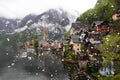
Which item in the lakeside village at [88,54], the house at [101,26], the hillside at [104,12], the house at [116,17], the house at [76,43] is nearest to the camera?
the lakeside village at [88,54]

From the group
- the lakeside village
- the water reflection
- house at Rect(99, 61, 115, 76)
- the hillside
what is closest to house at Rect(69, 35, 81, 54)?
the lakeside village

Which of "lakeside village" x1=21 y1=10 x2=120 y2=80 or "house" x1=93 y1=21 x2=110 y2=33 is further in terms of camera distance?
"house" x1=93 y1=21 x2=110 y2=33

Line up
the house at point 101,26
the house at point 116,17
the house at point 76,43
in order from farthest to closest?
the house at point 76,43, the house at point 101,26, the house at point 116,17

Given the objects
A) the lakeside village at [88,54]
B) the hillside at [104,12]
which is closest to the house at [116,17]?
the lakeside village at [88,54]

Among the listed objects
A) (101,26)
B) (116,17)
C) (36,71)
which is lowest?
(36,71)

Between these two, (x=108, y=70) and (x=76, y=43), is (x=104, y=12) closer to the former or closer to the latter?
(x=76, y=43)

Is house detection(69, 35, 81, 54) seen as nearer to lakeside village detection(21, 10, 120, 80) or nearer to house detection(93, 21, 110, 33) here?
lakeside village detection(21, 10, 120, 80)

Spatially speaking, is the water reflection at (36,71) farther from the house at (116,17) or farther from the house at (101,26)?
the house at (116,17)

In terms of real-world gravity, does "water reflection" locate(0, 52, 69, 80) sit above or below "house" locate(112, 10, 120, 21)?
below

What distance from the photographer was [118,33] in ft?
293

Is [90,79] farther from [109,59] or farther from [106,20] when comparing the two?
[106,20]

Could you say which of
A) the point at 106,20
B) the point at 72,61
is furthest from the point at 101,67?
the point at 106,20

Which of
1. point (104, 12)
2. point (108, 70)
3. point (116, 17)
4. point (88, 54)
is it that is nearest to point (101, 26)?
point (116, 17)

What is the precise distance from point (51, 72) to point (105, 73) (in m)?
27.3
